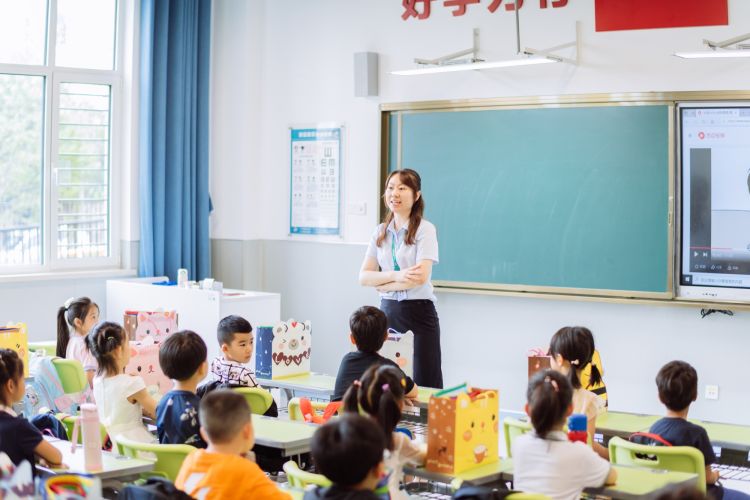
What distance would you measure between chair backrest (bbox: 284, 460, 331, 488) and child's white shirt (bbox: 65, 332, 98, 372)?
220cm

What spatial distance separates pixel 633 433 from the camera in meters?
3.75

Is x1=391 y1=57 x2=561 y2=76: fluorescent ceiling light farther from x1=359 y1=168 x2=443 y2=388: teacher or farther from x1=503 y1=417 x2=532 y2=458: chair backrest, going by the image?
x1=503 y1=417 x2=532 y2=458: chair backrest

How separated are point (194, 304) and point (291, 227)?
1332 millimetres

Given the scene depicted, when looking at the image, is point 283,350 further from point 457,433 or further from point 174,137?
point 174,137

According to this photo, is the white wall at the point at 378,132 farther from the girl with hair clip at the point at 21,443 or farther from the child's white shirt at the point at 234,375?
the girl with hair clip at the point at 21,443

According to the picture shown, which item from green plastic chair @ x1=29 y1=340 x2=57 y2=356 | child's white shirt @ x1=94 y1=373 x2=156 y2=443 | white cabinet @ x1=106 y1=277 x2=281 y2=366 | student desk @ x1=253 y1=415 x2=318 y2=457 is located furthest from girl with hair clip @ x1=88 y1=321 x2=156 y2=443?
white cabinet @ x1=106 y1=277 x2=281 y2=366

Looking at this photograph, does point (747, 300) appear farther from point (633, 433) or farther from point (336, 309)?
point (336, 309)

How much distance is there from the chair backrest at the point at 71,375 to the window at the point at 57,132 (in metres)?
2.59

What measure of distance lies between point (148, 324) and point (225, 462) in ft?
9.14

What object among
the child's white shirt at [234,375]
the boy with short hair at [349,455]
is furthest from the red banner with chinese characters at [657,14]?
the boy with short hair at [349,455]

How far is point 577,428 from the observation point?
3371 millimetres

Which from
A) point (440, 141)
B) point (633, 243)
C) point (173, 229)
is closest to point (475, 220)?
point (440, 141)

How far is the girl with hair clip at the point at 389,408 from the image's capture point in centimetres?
322

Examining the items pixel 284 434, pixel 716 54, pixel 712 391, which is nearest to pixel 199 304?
pixel 284 434
